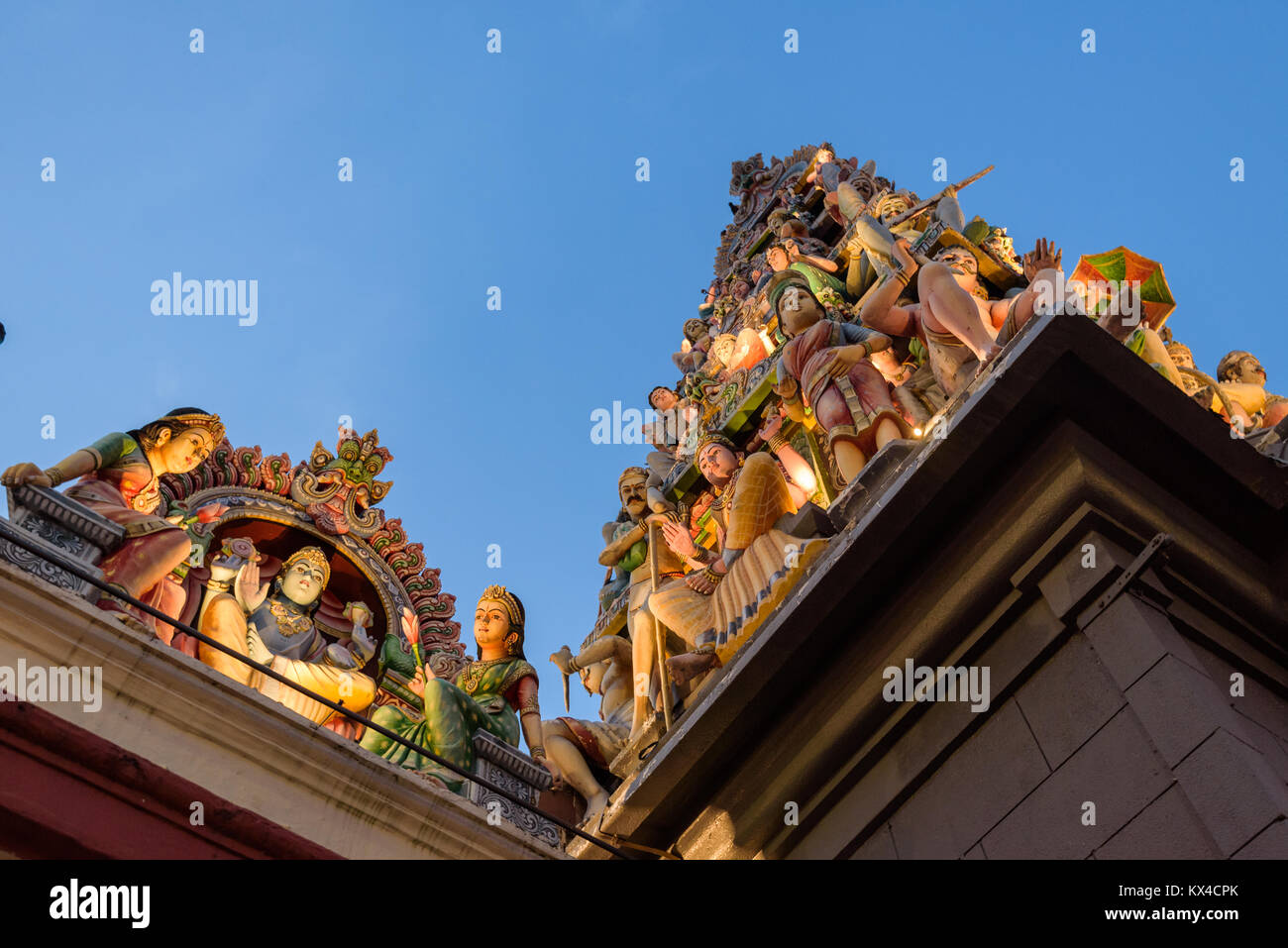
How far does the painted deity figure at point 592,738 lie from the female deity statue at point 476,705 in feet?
0.73

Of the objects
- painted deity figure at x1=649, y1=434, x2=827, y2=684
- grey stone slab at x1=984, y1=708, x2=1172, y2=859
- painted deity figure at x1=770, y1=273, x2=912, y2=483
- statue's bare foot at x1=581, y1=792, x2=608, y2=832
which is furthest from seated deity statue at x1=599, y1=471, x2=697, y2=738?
grey stone slab at x1=984, y1=708, x2=1172, y2=859

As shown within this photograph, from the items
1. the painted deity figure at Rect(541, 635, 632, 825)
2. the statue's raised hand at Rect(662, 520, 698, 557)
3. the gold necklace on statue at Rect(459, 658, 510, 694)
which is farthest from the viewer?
the statue's raised hand at Rect(662, 520, 698, 557)

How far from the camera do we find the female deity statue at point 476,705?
10250mm

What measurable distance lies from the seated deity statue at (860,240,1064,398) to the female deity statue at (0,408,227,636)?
6.23 metres

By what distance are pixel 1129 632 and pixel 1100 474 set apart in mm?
1175

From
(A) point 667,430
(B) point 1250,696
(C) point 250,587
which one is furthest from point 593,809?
(A) point 667,430

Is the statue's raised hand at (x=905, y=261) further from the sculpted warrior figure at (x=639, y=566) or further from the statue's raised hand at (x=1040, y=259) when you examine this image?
the sculpted warrior figure at (x=639, y=566)

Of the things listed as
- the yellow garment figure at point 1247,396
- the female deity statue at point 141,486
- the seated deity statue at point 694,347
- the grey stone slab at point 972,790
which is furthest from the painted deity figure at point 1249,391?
the seated deity statue at point 694,347

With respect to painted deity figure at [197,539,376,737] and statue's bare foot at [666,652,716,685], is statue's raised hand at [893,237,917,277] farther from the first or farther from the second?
painted deity figure at [197,539,376,737]

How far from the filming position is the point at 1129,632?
7.65 metres

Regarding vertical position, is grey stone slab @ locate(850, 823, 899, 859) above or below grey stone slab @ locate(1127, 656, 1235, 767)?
below

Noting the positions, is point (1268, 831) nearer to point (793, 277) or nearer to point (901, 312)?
point (901, 312)

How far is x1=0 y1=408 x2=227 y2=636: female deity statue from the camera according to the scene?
9578 millimetres
